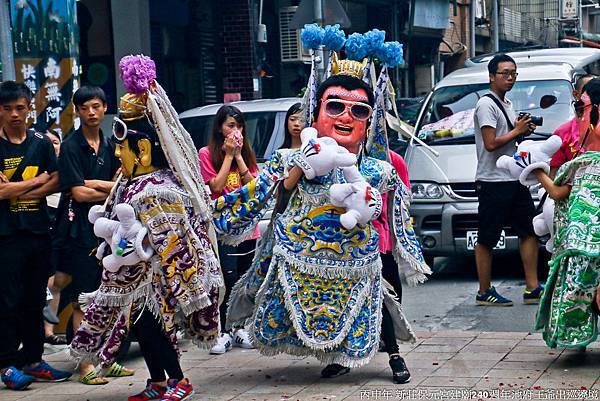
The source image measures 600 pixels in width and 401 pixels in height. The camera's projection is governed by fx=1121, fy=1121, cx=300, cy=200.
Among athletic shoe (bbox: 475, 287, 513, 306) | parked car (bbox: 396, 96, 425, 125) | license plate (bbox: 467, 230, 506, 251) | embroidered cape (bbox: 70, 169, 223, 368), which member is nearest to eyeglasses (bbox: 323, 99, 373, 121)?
embroidered cape (bbox: 70, 169, 223, 368)

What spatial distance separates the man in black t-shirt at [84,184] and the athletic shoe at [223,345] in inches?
29.8

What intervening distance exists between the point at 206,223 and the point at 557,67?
253 inches

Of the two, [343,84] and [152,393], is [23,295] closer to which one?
[152,393]

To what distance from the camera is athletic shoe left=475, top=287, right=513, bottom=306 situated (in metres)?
9.26

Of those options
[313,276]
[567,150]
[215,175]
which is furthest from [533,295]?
[313,276]

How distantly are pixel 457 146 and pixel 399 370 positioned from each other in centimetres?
481

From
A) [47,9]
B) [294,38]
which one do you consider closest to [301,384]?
[47,9]

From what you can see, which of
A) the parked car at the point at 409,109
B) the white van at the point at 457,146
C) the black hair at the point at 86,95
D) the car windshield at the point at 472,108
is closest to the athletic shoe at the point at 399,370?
the black hair at the point at 86,95

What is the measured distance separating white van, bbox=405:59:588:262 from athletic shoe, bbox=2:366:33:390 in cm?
475

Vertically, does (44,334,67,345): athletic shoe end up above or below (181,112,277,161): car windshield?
below

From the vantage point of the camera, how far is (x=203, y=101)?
1914 cm

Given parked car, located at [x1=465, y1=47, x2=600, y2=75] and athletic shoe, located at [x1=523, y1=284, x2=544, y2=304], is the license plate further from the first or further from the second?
parked car, located at [x1=465, y1=47, x2=600, y2=75]

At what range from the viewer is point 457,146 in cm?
1100

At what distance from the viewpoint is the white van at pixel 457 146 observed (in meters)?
10.5
